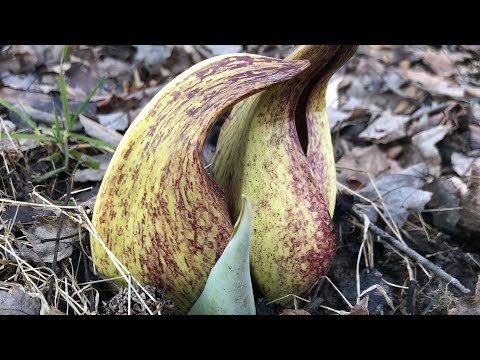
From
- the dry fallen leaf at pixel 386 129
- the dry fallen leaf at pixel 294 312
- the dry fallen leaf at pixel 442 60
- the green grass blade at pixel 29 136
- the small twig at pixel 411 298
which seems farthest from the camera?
the dry fallen leaf at pixel 442 60

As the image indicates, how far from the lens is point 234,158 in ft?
5.05

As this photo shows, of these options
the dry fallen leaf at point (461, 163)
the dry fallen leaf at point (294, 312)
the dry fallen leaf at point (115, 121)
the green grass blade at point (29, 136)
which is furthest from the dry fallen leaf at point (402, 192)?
the green grass blade at point (29, 136)

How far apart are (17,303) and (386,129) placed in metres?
1.91

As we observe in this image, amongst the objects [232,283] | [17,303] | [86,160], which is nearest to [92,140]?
[86,160]

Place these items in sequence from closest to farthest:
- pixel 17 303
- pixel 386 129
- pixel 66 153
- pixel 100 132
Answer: pixel 17 303 < pixel 66 153 < pixel 100 132 < pixel 386 129

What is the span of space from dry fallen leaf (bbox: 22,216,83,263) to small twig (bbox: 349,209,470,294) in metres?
0.99

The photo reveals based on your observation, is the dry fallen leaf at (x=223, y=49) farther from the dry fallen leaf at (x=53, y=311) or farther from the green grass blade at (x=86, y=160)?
the dry fallen leaf at (x=53, y=311)

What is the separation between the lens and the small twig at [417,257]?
1.70 metres

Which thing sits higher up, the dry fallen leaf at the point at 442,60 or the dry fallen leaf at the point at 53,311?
the dry fallen leaf at the point at 442,60

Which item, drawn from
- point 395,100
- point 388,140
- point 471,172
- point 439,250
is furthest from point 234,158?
point 395,100

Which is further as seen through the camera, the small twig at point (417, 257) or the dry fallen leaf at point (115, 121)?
the dry fallen leaf at point (115, 121)

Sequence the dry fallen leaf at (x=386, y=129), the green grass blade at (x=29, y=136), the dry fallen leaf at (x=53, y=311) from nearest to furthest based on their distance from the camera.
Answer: the dry fallen leaf at (x=53, y=311) → the green grass blade at (x=29, y=136) → the dry fallen leaf at (x=386, y=129)

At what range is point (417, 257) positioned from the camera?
1817 mm

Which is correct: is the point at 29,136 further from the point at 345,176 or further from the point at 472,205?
the point at 472,205
